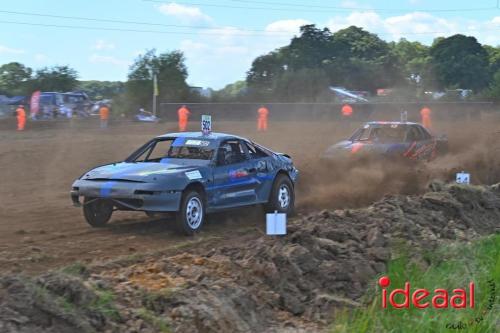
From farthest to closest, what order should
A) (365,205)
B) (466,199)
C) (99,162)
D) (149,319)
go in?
1. (99,162)
2. (365,205)
3. (466,199)
4. (149,319)

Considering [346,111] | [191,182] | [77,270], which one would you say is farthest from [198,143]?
[346,111]

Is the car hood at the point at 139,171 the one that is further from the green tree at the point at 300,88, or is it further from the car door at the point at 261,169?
the green tree at the point at 300,88

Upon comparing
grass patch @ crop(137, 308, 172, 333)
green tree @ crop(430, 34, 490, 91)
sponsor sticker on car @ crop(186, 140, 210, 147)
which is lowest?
grass patch @ crop(137, 308, 172, 333)

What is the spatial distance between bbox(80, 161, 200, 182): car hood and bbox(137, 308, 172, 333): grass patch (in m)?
3.78

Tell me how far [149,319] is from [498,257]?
3845 millimetres

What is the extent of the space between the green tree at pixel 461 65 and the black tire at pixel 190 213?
64.1 m

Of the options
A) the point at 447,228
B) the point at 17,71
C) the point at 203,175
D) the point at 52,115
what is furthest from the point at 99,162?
the point at 17,71

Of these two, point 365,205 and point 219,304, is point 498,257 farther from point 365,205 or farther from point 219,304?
point 365,205

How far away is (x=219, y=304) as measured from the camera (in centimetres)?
610

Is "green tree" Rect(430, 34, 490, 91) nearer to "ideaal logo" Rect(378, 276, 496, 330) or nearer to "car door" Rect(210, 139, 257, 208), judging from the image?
"car door" Rect(210, 139, 257, 208)

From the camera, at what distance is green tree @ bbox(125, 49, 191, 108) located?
1660 inches

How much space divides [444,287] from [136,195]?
424 centimetres

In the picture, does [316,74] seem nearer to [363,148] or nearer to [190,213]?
[363,148]

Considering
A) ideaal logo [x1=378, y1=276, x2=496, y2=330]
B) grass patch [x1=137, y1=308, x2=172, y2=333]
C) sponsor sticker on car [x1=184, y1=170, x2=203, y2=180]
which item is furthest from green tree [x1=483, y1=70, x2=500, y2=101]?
grass patch [x1=137, y1=308, x2=172, y2=333]
